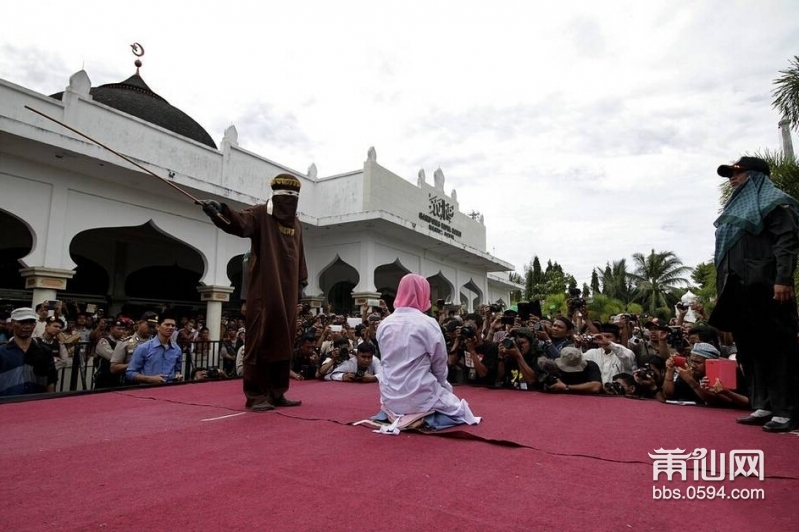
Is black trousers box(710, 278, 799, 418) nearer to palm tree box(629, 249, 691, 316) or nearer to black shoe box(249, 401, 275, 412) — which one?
black shoe box(249, 401, 275, 412)

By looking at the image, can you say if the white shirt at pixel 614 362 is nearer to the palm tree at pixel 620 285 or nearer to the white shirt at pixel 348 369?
the white shirt at pixel 348 369

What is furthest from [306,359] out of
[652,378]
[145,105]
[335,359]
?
[145,105]

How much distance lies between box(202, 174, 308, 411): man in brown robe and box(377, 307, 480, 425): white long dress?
3.26 feet

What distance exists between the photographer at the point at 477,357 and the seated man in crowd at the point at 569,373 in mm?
590

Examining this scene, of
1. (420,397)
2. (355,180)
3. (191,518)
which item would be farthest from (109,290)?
(191,518)

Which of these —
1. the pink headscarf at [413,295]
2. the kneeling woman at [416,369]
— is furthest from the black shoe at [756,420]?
the pink headscarf at [413,295]

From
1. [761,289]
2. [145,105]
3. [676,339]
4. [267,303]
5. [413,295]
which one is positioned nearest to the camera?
[761,289]

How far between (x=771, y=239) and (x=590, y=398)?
202 cm

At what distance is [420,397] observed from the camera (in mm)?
3105

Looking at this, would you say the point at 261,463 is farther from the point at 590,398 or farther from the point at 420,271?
the point at 420,271

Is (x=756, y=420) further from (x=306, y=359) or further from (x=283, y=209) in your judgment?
(x=306, y=359)

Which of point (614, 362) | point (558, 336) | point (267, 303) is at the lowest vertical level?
point (614, 362)

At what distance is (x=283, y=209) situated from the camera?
4078 mm

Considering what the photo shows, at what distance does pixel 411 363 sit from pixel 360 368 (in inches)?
122
